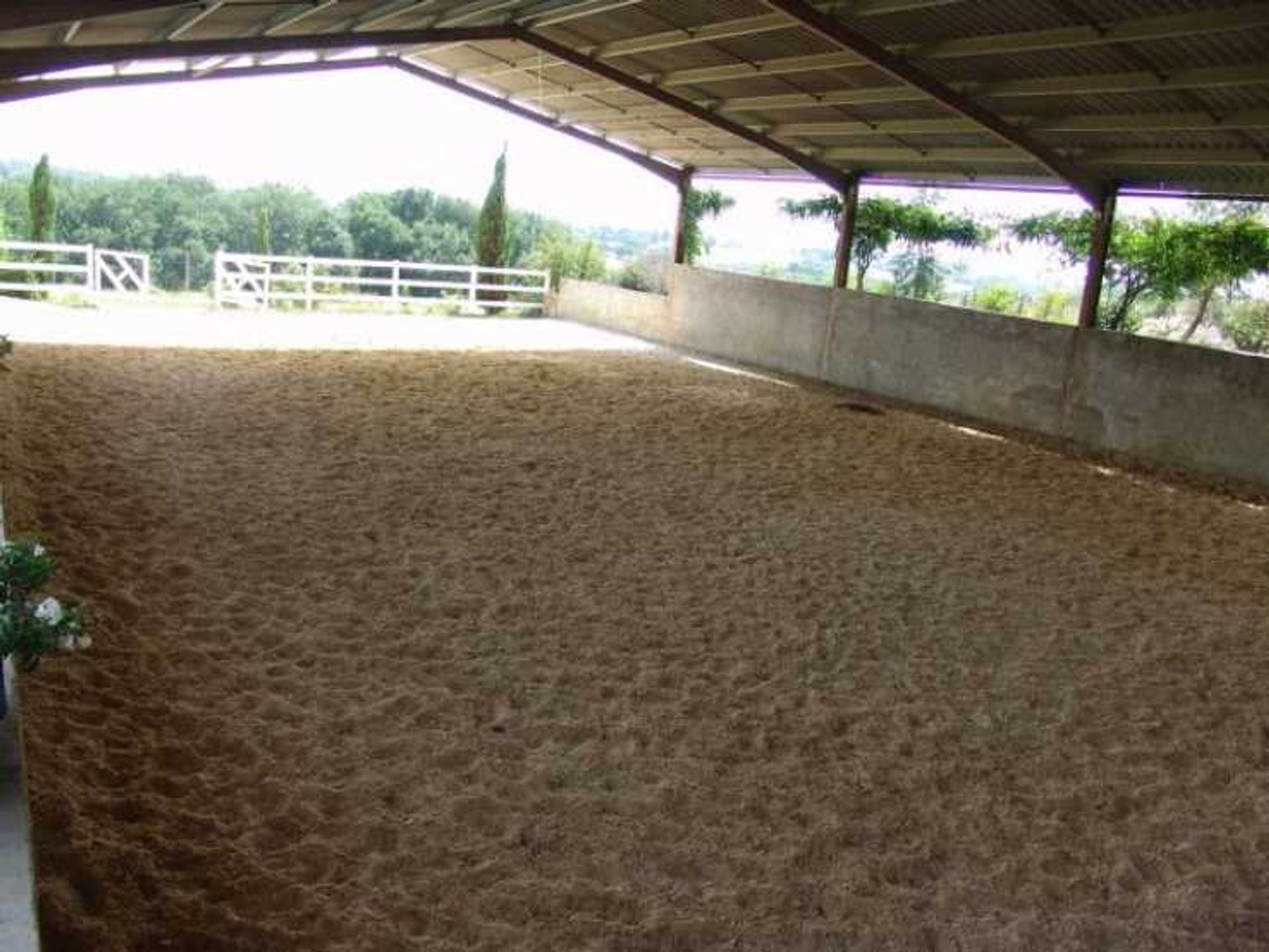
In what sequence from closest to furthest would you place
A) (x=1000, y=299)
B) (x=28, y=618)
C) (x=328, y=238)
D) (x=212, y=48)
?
(x=28, y=618), (x=212, y=48), (x=1000, y=299), (x=328, y=238)

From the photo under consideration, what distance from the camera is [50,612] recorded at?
9.14 feet

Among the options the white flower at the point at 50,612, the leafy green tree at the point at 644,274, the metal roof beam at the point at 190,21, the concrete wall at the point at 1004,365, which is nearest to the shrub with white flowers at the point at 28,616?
the white flower at the point at 50,612

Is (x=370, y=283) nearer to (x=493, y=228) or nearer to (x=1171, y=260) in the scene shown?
(x=493, y=228)

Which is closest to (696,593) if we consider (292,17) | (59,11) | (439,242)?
(59,11)

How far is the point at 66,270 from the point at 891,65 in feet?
39.4

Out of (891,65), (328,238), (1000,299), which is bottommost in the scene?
(1000,299)

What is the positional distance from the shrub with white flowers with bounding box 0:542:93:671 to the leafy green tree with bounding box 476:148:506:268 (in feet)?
58.1

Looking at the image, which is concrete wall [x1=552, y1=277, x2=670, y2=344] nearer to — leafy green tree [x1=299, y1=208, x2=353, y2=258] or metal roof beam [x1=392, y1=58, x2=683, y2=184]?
metal roof beam [x1=392, y1=58, x2=683, y2=184]

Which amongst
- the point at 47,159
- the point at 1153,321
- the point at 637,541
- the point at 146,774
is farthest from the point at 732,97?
the point at 47,159

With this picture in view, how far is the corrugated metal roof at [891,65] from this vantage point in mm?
7406

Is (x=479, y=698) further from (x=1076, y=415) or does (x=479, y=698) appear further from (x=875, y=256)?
(x=875, y=256)

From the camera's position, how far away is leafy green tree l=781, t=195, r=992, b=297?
13.5 metres

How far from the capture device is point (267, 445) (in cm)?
697

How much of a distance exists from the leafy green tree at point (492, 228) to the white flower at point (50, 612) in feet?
57.9
